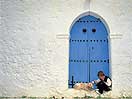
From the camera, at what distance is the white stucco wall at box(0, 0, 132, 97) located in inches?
364

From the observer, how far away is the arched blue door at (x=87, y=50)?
9453 millimetres

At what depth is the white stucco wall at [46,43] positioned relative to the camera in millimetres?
9234

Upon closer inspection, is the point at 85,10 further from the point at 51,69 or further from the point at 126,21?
the point at 51,69

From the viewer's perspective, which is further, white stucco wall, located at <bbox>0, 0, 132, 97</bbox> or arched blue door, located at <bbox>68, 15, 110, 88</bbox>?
arched blue door, located at <bbox>68, 15, 110, 88</bbox>

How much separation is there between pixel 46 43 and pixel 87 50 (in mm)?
1244

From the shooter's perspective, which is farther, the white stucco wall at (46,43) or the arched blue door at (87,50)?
the arched blue door at (87,50)

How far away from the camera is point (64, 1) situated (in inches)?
380

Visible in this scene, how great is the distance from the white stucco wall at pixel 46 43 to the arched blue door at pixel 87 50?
28cm

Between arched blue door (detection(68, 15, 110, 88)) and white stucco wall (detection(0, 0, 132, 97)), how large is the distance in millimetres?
275

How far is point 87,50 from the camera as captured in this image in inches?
376

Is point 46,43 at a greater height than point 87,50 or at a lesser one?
greater

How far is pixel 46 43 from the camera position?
948 cm

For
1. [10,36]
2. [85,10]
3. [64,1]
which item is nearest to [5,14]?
[10,36]

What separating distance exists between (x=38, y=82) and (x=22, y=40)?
1.35 meters
